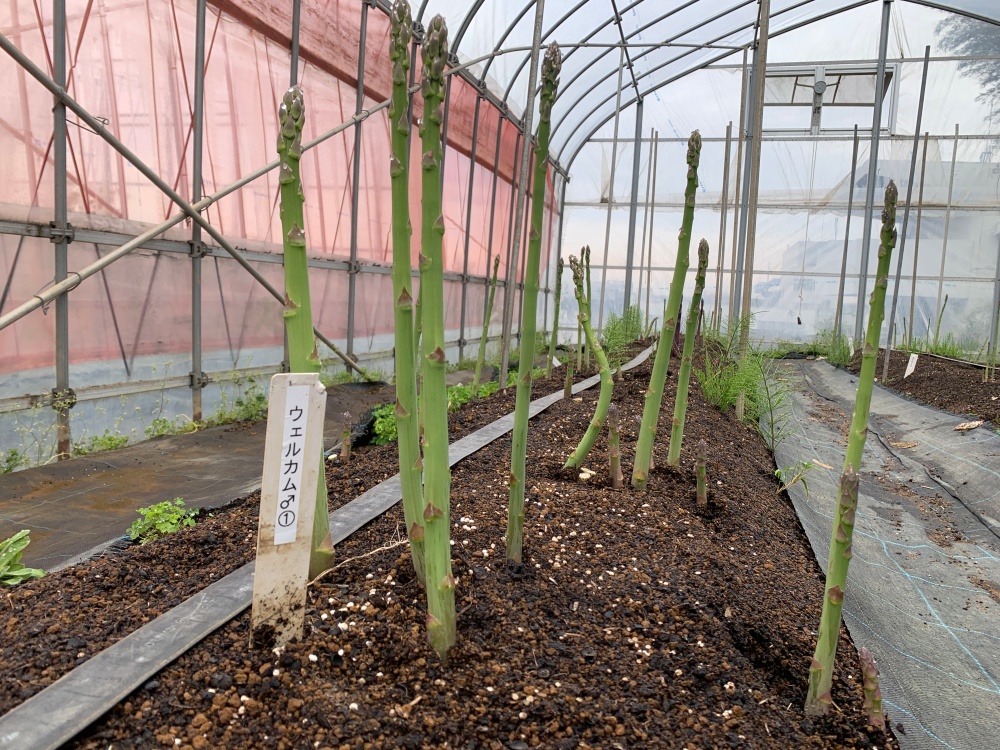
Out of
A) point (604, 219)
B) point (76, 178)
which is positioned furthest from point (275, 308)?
point (604, 219)

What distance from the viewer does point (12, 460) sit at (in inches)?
153

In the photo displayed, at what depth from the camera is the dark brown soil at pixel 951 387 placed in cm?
551

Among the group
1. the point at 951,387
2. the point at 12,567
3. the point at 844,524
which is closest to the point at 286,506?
the point at 844,524

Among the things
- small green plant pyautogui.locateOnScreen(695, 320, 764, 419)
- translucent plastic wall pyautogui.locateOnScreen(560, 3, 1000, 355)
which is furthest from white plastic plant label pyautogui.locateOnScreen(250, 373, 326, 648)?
translucent plastic wall pyautogui.locateOnScreen(560, 3, 1000, 355)

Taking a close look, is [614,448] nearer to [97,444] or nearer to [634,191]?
[97,444]

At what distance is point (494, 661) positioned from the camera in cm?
131

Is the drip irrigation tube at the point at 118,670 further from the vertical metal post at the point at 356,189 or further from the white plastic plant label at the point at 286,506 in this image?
the vertical metal post at the point at 356,189

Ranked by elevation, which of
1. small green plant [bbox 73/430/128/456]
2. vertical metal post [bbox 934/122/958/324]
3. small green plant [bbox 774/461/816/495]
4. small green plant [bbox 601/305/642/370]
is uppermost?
vertical metal post [bbox 934/122/958/324]

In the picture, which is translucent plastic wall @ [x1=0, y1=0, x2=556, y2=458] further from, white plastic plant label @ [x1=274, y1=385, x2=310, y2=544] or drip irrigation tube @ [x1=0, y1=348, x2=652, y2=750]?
white plastic plant label @ [x1=274, y1=385, x2=310, y2=544]

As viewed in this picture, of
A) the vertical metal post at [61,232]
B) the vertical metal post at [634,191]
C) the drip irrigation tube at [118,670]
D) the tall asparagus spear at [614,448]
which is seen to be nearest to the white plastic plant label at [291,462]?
the drip irrigation tube at [118,670]

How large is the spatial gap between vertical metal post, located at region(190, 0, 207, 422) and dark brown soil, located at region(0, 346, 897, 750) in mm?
3635

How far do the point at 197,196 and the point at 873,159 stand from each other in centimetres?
1171

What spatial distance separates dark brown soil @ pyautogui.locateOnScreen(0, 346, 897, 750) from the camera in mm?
1142

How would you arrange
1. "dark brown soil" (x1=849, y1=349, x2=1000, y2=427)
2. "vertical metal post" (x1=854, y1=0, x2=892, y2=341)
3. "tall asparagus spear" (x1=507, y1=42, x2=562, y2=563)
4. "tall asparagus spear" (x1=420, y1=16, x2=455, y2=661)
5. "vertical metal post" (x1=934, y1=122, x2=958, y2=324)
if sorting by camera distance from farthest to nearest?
"vertical metal post" (x1=854, y1=0, x2=892, y2=341)
"vertical metal post" (x1=934, y1=122, x2=958, y2=324)
"dark brown soil" (x1=849, y1=349, x2=1000, y2=427)
"tall asparagus spear" (x1=507, y1=42, x2=562, y2=563)
"tall asparagus spear" (x1=420, y1=16, x2=455, y2=661)
